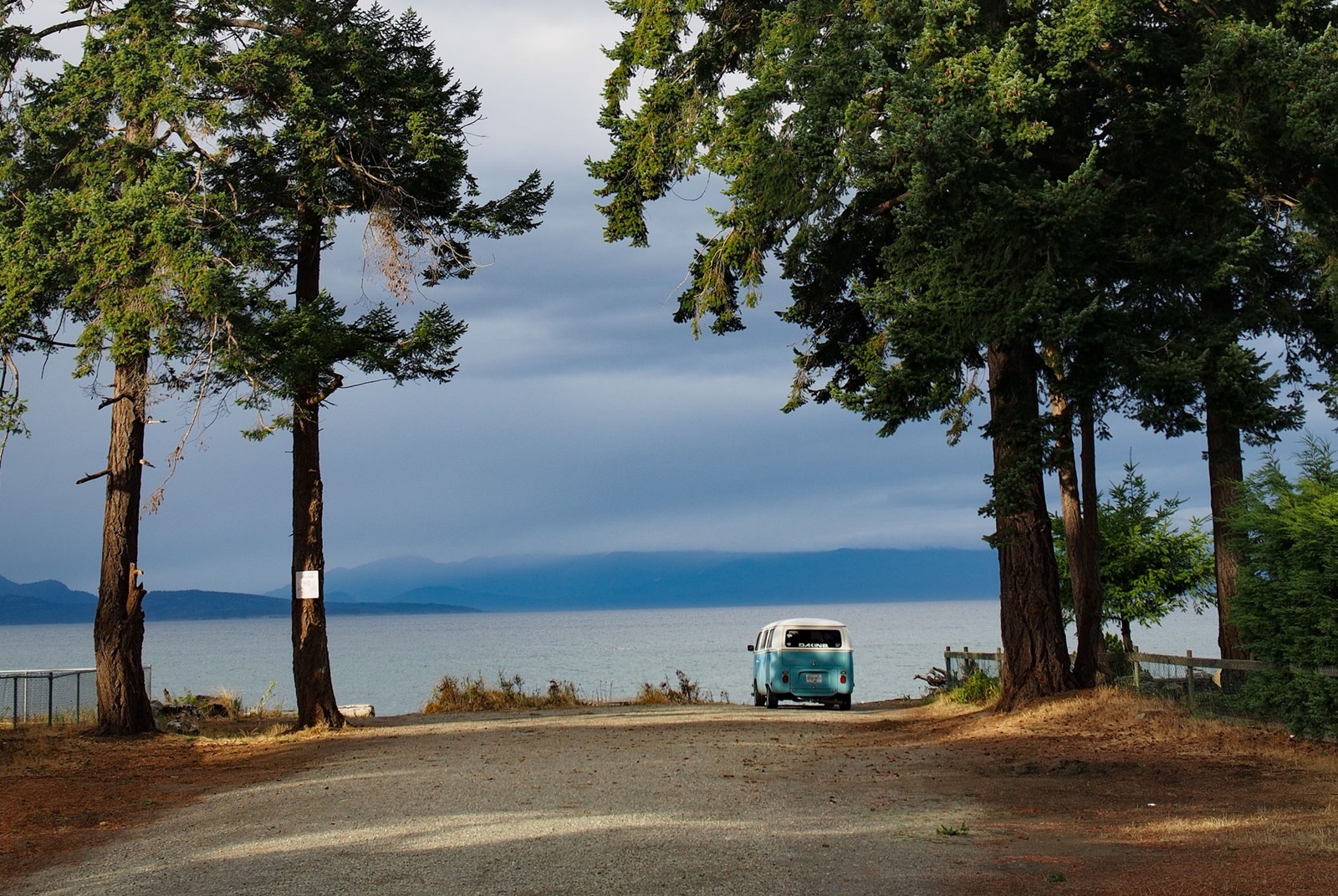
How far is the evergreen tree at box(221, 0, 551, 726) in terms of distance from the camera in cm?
1880

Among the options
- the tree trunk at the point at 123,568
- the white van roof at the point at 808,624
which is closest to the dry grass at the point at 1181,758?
the white van roof at the point at 808,624

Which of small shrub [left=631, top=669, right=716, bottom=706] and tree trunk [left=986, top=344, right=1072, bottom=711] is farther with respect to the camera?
small shrub [left=631, top=669, right=716, bottom=706]

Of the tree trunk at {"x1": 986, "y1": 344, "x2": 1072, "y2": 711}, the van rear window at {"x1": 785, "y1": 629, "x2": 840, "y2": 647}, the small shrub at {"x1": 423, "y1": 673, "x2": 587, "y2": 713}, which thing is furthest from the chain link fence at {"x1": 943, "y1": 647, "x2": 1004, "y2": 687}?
the small shrub at {"x1": 423, "y1": 673, "x2": 587, "y2": 713}

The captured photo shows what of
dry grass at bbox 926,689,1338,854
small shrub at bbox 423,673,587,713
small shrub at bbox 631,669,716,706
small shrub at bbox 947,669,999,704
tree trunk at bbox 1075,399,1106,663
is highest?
tree trunk at bbox 1075,399,1106,663

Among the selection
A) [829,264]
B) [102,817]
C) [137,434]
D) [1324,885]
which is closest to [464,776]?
[102,817]

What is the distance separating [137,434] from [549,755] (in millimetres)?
9508

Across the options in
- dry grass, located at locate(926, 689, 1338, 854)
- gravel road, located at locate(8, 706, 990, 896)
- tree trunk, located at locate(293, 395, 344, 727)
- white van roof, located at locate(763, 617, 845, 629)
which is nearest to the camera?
gravel road, located at locate(8, 706, 990, 896)

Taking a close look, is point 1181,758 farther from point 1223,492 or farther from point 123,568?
point 123,568

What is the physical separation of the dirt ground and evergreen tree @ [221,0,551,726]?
3977mm

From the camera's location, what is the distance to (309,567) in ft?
65.4

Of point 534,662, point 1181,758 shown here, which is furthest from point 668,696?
point 534,662

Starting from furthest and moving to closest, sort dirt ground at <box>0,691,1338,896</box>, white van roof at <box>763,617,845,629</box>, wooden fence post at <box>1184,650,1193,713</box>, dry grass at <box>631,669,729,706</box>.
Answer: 1. dry grass at <box>631,669,729,706</box>
2. white van roof at <box>763,617,845,629</box>
3. wooden fence post at <box>1184,650,1193,713</box>
4. dirt ground at <box>0,691,1338,896</box>

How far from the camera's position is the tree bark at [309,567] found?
19.8 meters

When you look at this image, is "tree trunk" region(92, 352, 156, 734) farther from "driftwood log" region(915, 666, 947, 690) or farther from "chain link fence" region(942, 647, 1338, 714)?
"driftwood log" region(915, 666, 947, 690)
